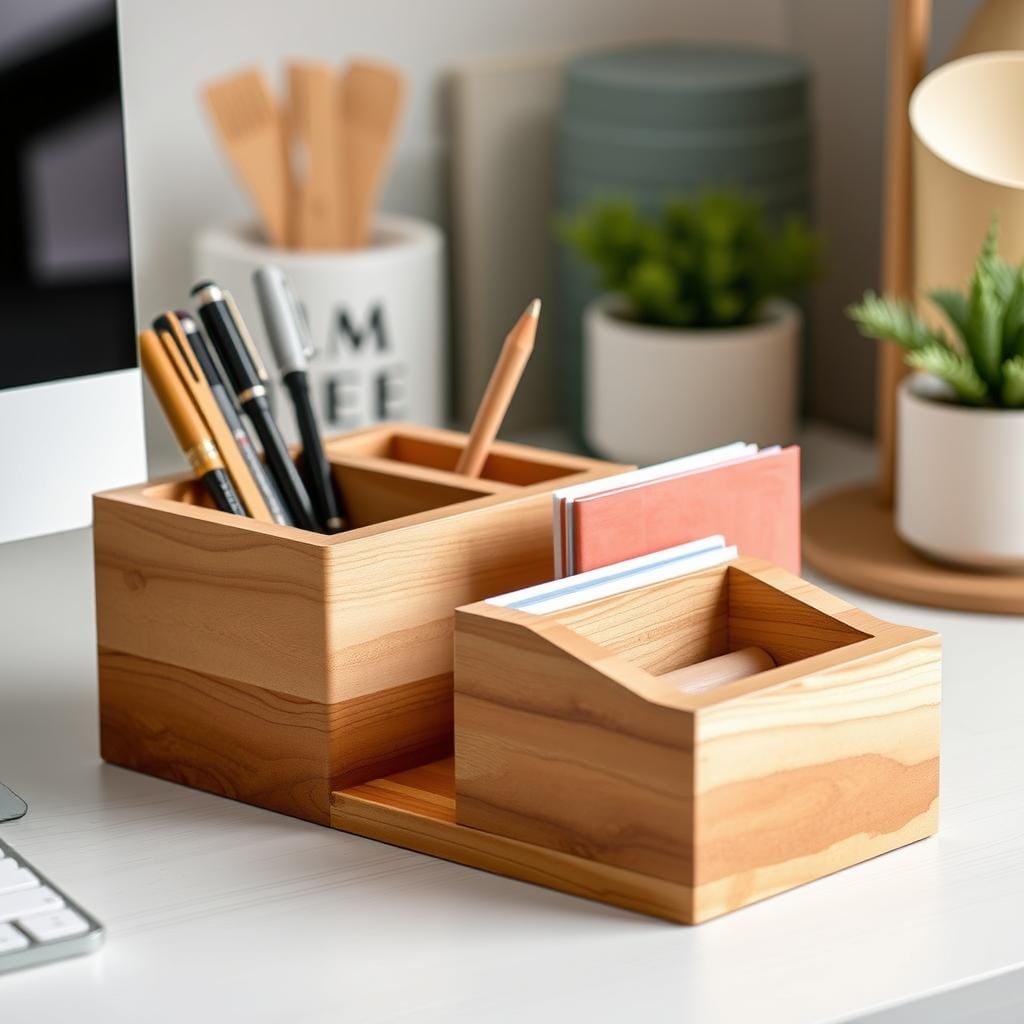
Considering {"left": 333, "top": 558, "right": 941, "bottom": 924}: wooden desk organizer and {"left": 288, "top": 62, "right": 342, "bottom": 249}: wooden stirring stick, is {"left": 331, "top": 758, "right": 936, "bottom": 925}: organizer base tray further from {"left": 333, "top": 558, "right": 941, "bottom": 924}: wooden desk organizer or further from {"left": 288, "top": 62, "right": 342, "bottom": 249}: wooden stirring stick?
{"left": 288, "top": 62, "right": 342, "bottom": 249}: wooden stirring stick

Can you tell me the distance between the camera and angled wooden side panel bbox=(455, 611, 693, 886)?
0.57m

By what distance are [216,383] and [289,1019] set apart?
10.7 inches

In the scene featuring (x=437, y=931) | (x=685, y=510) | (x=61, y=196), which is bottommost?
(x=437, y=931)

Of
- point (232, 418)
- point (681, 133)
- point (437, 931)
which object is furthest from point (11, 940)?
point (681, 133)

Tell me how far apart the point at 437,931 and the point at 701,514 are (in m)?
0.20

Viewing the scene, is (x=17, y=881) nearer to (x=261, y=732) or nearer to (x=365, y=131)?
(x=261, y=732)

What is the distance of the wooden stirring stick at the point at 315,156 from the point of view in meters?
1.16

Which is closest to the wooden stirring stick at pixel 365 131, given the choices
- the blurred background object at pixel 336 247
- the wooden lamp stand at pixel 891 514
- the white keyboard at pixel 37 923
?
the blurred background object at pixel 336 247

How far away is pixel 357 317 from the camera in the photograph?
114 cm

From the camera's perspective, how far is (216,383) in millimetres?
716

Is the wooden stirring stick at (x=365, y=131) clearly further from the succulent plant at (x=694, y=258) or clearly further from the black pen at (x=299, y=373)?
the black pen at (x=299, y=373)

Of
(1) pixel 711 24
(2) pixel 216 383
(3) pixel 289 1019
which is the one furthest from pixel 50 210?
(1) pixel 711 24

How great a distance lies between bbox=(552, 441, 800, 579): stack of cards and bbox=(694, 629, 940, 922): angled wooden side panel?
96 mm

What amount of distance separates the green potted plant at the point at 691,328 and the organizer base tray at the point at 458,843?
49 cm
